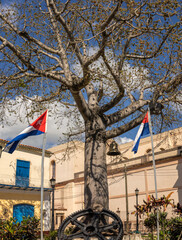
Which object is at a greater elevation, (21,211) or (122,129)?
(122,129)

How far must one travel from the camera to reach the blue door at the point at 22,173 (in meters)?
22.3

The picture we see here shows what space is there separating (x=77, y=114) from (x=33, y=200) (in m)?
12.7

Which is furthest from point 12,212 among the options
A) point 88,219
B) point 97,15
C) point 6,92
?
point 97,15

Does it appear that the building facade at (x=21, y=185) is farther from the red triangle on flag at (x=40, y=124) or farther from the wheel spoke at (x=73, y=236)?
the wheel spoke at (x=73, y=236)

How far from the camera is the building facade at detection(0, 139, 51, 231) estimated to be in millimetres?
21172

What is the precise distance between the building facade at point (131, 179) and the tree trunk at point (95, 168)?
286 inches

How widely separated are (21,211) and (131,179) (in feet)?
31.9

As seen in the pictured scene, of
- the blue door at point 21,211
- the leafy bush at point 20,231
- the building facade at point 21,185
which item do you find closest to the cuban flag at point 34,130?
the leafy bush at point 20,231

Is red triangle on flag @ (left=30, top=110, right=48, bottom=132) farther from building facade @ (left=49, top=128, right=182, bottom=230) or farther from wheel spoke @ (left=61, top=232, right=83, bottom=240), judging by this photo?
building facade @ (left=49, top=128, right=182, bottom=230)

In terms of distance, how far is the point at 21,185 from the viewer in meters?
22.1

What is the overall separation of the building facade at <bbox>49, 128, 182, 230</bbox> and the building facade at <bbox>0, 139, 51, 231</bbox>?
2590mm

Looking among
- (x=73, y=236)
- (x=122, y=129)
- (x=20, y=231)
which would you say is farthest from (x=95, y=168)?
(x=20, y=231)

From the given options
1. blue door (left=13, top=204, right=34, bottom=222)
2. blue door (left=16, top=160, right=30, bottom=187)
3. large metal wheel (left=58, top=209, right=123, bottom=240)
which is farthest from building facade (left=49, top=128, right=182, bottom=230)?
large metal wheel (left=58, top=209, right=123, bottom=240)

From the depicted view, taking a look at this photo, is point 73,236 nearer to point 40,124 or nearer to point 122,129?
point 40,124
